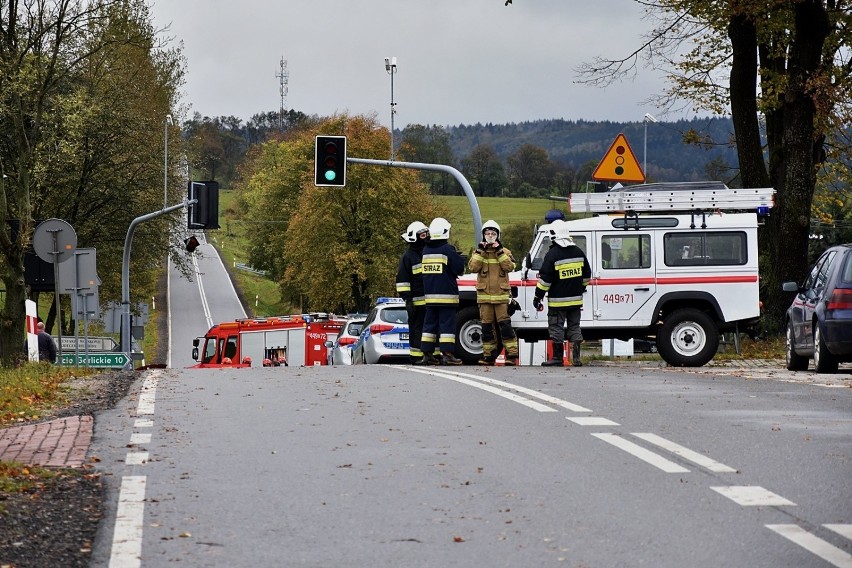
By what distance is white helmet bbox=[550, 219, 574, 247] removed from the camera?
66.6 feet

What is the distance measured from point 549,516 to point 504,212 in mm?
133847

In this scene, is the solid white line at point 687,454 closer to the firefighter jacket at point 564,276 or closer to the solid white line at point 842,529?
the solid white line at point 842,529

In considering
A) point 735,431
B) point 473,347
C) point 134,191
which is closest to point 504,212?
point 134,191

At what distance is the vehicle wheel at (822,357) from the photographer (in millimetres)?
19391

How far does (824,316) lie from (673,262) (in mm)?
2910

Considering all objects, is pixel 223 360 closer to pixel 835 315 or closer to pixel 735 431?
pixel 835 315

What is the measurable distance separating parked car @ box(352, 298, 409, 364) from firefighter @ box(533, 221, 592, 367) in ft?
18.9

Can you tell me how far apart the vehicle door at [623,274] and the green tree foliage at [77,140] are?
51.3 ft

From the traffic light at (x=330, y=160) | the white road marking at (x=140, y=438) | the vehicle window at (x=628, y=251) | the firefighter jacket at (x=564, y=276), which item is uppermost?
the traffic light at (x=330, y=160)

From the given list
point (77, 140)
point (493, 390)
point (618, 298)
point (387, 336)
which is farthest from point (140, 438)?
point (77, 140)

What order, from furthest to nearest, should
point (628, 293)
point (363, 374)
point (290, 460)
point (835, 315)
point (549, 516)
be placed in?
point (628, 293)
point (835, 315)
point (363, 374)
point (290, 460)
point (549, 516)

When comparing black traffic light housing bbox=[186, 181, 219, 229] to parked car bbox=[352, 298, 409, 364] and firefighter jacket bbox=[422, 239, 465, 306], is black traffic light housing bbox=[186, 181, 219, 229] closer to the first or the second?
parked car bbox=[352, 298, 409, 364]

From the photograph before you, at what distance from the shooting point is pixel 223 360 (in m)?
41.5

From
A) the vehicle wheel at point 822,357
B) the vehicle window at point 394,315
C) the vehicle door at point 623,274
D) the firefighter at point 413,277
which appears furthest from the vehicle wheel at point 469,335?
the vehicle wheel at point 822,357
